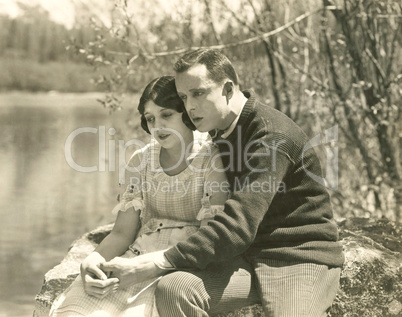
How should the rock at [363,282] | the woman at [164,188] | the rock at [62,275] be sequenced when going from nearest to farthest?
the woman at [164,188] → the rock at [363,282] → the rock at [62,275]

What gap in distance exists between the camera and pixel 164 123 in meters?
2.84

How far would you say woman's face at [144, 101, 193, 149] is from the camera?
9.30 ft

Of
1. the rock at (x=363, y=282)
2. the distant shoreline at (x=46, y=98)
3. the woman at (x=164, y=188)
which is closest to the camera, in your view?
the woman at (x=164, y=188)

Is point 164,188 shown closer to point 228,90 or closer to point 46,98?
point 228,90

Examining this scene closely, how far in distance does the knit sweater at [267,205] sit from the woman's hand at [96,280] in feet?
0.84

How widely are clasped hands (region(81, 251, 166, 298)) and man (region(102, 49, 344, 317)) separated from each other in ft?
0.06

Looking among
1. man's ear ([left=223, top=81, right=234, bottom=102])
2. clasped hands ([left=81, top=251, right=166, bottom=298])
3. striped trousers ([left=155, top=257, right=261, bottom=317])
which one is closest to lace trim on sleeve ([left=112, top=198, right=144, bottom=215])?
clasped hands ([left=81, top=251, right=166, bottom=298])

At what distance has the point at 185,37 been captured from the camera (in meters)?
4.93

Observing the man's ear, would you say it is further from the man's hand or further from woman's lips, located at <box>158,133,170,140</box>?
the man's hand

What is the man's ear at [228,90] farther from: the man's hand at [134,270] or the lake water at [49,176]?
the lake water at [49,176]

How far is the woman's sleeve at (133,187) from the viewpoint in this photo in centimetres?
291

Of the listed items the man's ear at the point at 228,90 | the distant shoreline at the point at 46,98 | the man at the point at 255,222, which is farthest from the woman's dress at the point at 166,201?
the distant shoreline at the point at 46,98

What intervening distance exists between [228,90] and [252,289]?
2.82ft

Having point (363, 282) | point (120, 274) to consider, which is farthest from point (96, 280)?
point (363, 282)
